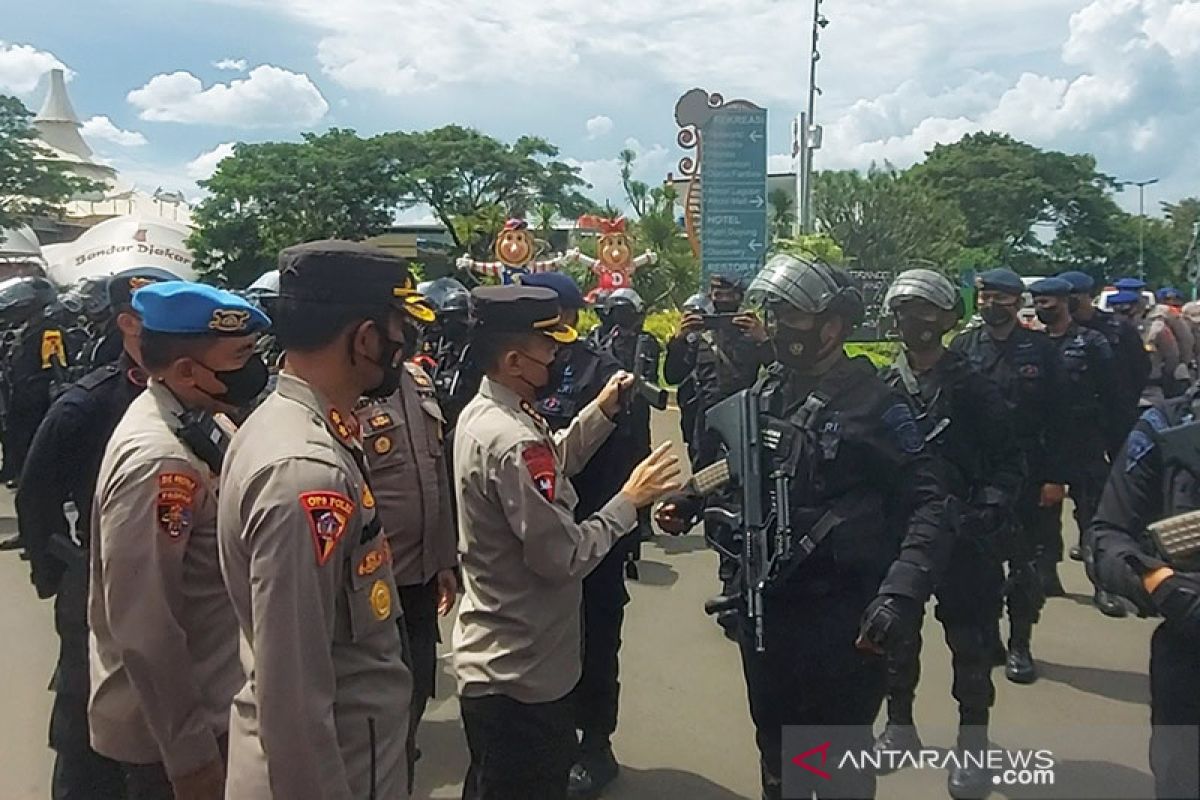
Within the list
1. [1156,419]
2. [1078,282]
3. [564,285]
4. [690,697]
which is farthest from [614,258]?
[1156,419]

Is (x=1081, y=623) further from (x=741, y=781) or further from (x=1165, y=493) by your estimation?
(x=1165, y=493)

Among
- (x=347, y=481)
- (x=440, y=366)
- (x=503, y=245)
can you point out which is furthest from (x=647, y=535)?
(x=503, y=245)

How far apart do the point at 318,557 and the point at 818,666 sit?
5.49 feet

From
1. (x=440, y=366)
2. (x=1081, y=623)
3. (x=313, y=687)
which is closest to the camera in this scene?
(x=313, y=687)

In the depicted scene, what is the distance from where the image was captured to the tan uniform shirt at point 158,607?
2.22 meters

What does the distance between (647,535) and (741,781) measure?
4.20 meters

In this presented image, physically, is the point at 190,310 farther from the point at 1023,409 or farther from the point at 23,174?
the point at 23,174

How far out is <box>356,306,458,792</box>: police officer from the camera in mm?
3533

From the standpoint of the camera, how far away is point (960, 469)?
4.44 m

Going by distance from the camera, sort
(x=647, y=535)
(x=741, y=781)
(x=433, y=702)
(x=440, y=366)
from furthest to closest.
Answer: (x=647, y=535)
(x=440, y=366)
(x=433, y=702)
(x=741, y=781)

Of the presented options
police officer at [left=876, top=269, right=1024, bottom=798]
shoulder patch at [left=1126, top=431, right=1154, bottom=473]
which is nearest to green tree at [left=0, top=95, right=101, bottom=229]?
police officer at [left=876, top=269, right=1024, bottom=798]

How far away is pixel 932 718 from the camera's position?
4.71 meters

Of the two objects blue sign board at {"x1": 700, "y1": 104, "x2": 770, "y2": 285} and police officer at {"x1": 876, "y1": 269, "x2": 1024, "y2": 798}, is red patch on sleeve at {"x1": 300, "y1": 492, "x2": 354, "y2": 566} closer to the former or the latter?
police officer at {"x1": 876, "y1": 269, "x2": 1024, "y2": 798}

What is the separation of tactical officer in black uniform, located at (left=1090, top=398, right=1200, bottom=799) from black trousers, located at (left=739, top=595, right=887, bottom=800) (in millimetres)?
691
